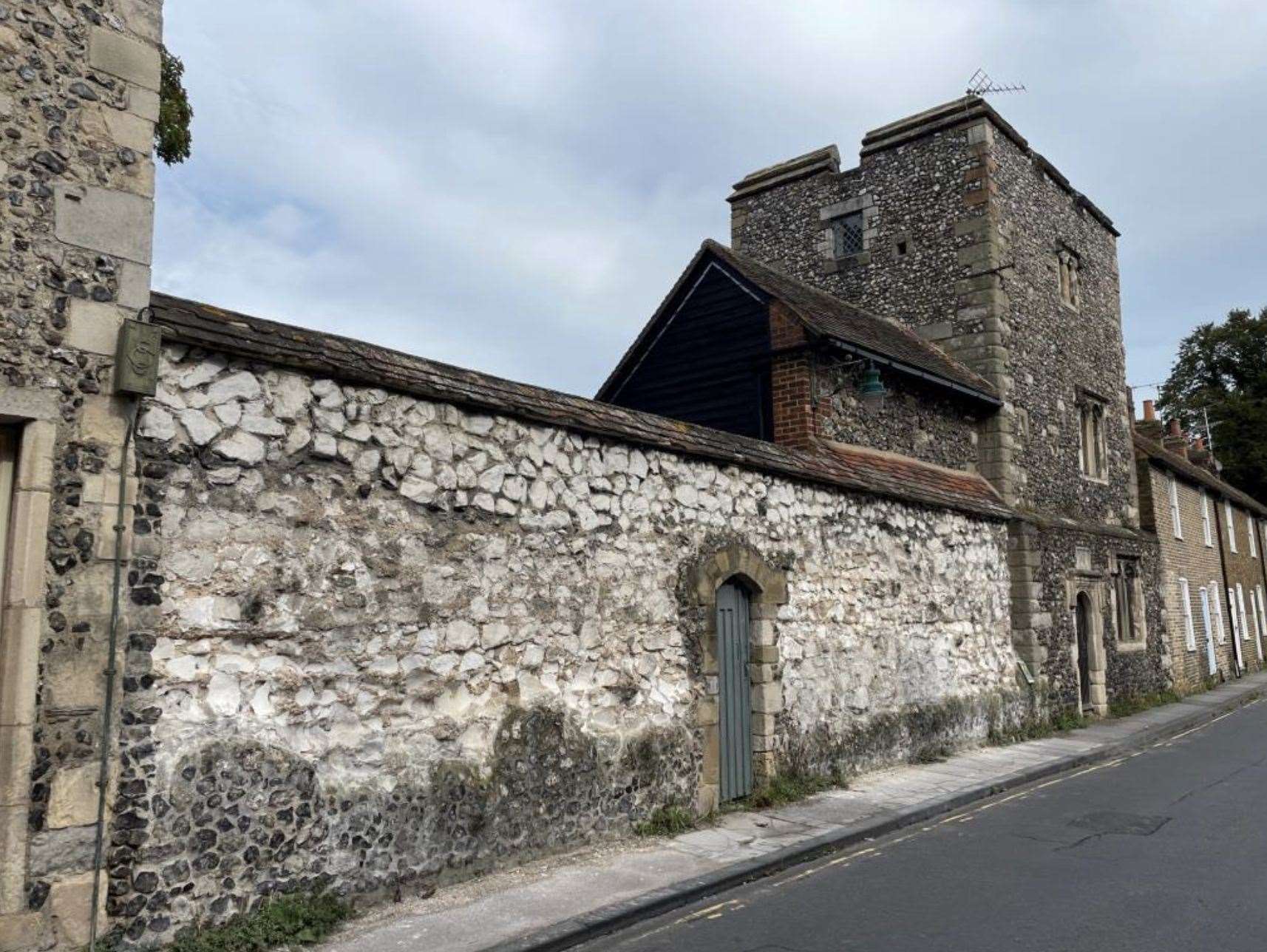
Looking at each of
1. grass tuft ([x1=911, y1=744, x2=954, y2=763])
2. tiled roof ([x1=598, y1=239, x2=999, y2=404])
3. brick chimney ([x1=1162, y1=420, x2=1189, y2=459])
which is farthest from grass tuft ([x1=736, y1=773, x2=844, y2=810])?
brick chimney ([x1=1162, y1=420, x2=1189, y2=459])

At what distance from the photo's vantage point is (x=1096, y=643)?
668 inches

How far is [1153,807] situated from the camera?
→ 9.05 meters

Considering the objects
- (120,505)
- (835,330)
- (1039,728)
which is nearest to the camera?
(120,505)

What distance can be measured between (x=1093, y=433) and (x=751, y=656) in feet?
41.9

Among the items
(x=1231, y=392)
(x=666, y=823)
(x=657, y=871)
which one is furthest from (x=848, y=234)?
(x=1231, y=392)

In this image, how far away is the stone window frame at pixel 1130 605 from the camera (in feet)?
60.0

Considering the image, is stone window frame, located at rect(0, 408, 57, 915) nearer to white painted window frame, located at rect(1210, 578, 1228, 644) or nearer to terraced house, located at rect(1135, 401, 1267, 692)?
terraced house, located at rect(1135, 401, 1267, 692)

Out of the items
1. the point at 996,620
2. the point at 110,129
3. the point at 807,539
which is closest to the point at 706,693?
the point at 807,539

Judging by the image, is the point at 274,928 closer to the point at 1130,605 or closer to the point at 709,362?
the point at 709,362

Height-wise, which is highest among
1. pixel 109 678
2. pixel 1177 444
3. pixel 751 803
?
pixel 1177 444

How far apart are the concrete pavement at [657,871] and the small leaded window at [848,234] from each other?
9969 mm

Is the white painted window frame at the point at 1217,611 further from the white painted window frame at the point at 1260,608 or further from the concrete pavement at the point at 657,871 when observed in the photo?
the concrete pavement at the point at 657,871

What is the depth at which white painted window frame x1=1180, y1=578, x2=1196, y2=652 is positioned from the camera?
73.5ft

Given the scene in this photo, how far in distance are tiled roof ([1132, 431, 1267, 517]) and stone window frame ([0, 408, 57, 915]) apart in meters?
22.4
